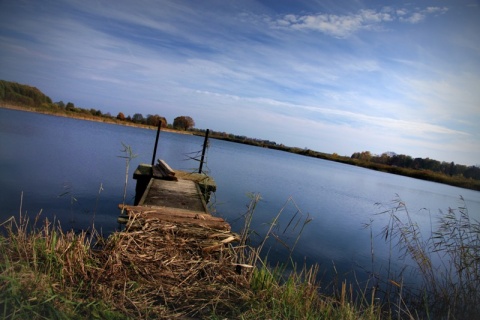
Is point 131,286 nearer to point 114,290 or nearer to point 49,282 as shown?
point 114,290

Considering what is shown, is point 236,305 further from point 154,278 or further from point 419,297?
point 419,297

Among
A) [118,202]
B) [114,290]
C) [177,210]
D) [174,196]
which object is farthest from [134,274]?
[118,202]

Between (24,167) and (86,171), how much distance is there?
2631mm

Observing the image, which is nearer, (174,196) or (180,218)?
(180,218)

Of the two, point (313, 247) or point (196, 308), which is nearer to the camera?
point (196, 308)

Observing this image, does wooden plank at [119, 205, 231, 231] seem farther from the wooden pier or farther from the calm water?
the calm water

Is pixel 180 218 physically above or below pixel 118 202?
above

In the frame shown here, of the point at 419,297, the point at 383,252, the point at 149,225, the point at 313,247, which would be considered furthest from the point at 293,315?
the point at 383,252

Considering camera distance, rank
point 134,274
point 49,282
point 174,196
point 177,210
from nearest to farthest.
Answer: point 49,282 → point 134,274 → point 177,210 → point 174,196

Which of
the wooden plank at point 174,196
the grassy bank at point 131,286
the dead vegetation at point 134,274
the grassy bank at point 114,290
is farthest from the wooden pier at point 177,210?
the grassy bank at point 114,290

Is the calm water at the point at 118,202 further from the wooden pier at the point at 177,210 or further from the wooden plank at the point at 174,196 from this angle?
the wooden plank at the point at 174,196

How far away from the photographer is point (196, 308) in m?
2.91

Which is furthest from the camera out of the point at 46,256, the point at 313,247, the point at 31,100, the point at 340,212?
the point at 31,100

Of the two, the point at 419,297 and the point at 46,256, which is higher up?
the point at 46,256
